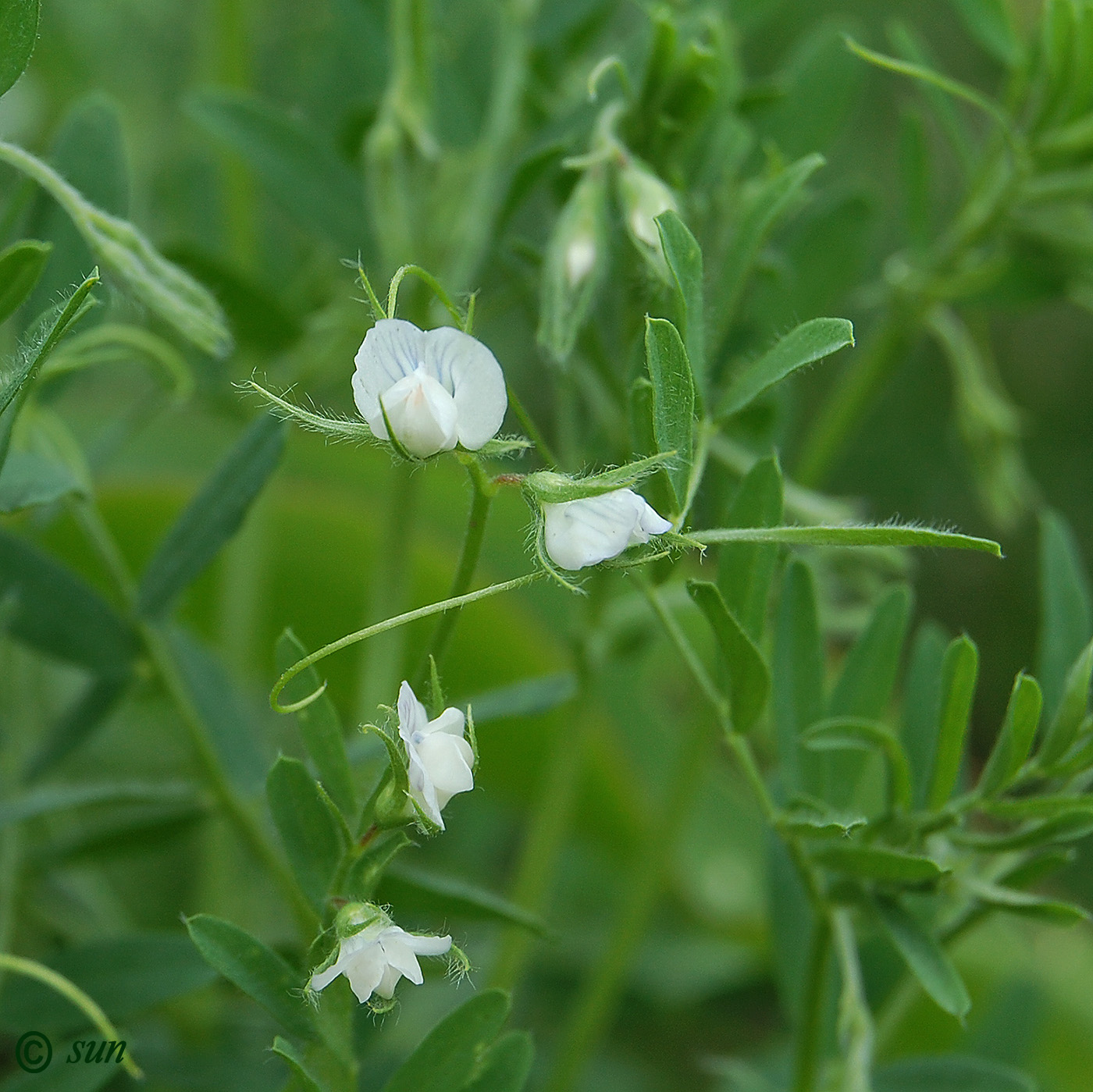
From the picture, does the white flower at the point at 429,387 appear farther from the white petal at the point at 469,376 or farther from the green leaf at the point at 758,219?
the green leaf at the point at 758,219

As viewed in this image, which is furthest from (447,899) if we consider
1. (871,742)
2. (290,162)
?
(290,162)

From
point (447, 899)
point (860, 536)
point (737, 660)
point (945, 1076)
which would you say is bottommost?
point (945, 1076)

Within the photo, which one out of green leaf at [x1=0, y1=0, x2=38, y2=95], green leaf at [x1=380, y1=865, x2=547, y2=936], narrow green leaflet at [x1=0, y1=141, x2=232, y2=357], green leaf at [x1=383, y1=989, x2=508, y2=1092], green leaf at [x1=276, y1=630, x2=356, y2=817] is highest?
green leaf at [x1=0, y1=0, x2=38, y2=95]

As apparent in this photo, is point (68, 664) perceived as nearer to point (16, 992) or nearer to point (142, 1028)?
point (16, 992)

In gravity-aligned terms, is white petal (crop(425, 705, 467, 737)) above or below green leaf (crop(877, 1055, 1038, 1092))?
above

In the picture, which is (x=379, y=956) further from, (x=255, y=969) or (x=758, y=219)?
(x=758, y=219)

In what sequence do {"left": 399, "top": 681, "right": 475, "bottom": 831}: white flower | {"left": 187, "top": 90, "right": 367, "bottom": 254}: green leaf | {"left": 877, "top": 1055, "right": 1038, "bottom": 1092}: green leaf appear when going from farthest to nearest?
{"left": 187, "top": 90, "right": 367, "bottom": 254}: green leaf, {"left": 877, "top": 1055, "right": 1038, "bottom": 1092}: green leaf, {"left": 399, "top": 681, "right": 475, "bottom": 831}: white flower

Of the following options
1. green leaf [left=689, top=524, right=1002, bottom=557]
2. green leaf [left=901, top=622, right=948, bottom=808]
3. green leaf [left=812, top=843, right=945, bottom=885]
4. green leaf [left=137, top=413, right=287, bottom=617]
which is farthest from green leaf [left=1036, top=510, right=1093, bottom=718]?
green leaf [left=137, top=413, right=287, bottom=617]

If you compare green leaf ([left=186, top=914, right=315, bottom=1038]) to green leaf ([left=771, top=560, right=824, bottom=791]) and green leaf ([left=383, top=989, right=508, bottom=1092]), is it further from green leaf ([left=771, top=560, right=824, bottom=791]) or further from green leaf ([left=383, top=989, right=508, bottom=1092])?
green leaf ([left=771, top=560, right=824, bottom=791])
